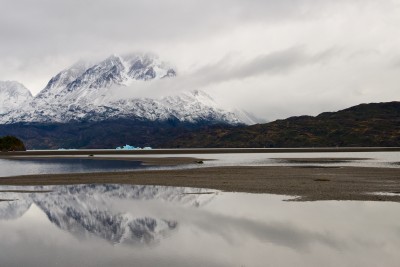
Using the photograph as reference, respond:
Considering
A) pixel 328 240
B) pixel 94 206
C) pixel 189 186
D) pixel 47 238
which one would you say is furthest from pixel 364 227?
pixel 189 186

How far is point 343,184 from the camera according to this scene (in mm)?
49969

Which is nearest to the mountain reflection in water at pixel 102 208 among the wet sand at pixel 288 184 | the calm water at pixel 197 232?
the calm water at pixel 197 232

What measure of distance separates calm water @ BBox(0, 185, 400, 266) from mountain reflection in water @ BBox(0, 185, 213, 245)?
0.07 meters

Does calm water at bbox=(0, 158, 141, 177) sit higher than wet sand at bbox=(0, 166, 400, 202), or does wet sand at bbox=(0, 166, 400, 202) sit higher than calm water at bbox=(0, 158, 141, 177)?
calm water at bbox=(0, 158, 141, 177)

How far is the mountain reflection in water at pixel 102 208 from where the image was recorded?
87.0 feet

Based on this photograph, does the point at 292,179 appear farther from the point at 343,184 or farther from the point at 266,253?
the point at 266,253

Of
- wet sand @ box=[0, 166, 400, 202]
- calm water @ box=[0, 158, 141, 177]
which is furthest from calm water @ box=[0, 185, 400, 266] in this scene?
calm water @ box=[0, 158, 141, 177]

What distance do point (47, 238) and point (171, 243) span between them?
7.36 m

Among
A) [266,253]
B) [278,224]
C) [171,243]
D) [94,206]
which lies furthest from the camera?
[94,206]

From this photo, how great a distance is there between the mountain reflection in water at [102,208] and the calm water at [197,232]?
2.9 inches

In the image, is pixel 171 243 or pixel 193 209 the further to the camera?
pixel 193 209

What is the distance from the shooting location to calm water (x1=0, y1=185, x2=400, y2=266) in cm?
2020

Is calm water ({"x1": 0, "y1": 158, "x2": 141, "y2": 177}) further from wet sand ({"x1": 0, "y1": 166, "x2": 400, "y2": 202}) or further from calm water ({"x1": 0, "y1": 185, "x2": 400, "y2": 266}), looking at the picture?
calm water ({"x1": 0, "y1": 185, "x2": 400, "y2": 266})

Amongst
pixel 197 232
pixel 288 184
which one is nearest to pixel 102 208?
pixel 197 232
